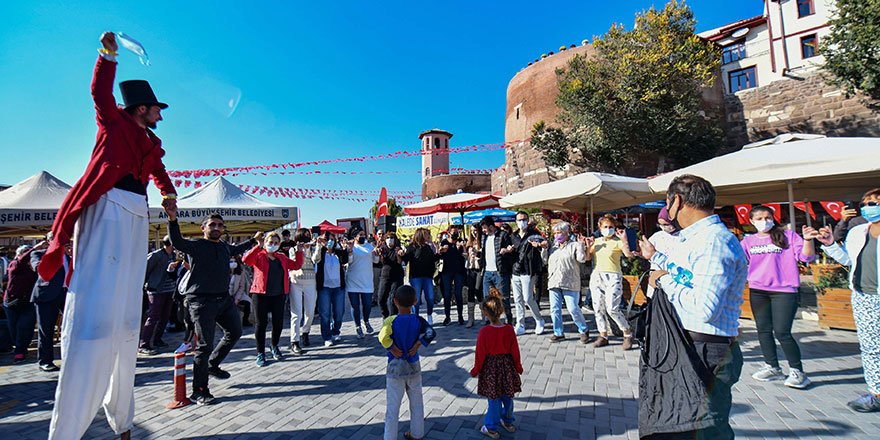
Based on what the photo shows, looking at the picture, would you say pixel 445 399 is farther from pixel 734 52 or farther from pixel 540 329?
pixel 734 52

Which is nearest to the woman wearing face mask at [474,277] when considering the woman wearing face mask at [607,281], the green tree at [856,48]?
the woman wearing face mask at [607,281]

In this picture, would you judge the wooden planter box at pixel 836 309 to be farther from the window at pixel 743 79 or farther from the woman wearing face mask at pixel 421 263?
the window at pixel 743 79

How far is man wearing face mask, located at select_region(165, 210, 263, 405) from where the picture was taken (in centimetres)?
418

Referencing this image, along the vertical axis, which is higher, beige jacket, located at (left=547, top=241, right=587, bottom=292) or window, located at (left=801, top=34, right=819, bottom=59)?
window, located at (left=801, top=34, right=819, bottom=59)

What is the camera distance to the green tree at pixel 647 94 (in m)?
19.2

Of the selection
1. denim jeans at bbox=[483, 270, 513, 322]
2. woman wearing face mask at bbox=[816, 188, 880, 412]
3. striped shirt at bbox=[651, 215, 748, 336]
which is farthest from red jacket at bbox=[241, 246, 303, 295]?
woman wearing face mask at bbox=[816, 188, 880, 412]

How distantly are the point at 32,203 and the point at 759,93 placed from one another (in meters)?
32.5

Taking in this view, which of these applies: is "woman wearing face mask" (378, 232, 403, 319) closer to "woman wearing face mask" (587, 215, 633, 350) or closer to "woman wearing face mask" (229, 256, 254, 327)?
"woman wearing face mask" (229, 256, 254, 327)

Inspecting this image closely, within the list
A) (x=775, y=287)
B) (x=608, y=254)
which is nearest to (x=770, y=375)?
(x=775, y=287)

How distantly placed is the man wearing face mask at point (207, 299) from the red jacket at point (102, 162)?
5.19ft

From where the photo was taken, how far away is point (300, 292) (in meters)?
6.38

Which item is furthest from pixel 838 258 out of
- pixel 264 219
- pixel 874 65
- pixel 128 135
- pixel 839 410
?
pixel 874 65

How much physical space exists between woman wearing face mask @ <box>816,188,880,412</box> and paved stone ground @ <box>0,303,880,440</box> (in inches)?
8.5

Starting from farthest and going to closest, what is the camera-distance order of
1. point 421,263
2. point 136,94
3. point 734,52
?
1. point 734,52
2. point 421,263
3. point 136,94
